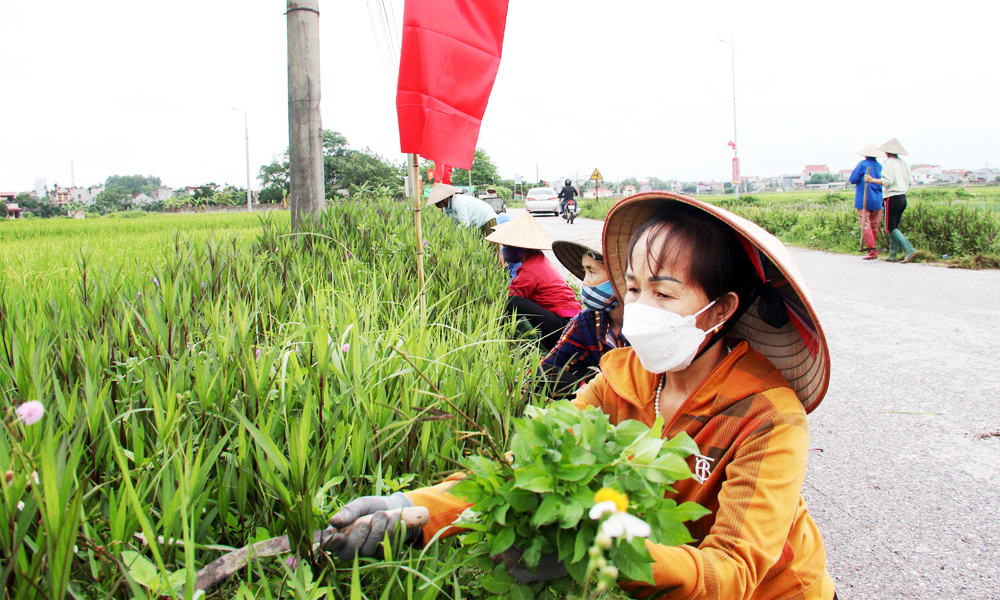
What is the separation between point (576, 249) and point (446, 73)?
3.28 feet

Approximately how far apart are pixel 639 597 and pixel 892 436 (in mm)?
2555

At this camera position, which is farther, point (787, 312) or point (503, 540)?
point (787, 312)

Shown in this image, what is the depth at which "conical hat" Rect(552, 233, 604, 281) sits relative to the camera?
2877 millimetres

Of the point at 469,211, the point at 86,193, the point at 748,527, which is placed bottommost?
the point at 748,527

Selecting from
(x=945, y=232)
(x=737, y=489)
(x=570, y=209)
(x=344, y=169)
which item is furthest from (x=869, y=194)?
(x=344, y=169)

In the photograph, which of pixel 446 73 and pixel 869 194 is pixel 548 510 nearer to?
pixel 446 73

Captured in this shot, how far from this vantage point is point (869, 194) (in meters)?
9.24

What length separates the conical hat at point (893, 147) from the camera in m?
9.04

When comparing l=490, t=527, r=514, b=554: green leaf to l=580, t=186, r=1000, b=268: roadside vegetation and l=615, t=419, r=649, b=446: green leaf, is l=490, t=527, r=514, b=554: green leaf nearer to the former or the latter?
l=615, t=419, r=649, b=446: green leaf

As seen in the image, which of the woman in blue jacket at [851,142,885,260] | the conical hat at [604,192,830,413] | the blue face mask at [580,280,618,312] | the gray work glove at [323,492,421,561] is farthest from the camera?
the woman in blue jacket at [851,142,885,260]

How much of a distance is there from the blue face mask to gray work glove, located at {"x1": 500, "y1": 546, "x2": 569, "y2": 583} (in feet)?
5.82

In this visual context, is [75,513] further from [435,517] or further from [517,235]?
[517,235]

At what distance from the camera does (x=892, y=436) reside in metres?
3.07

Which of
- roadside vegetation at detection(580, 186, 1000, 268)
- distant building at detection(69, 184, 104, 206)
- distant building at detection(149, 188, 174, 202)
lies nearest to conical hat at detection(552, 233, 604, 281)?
roadside vegetation at detection(580, 186, 1000, 268)
